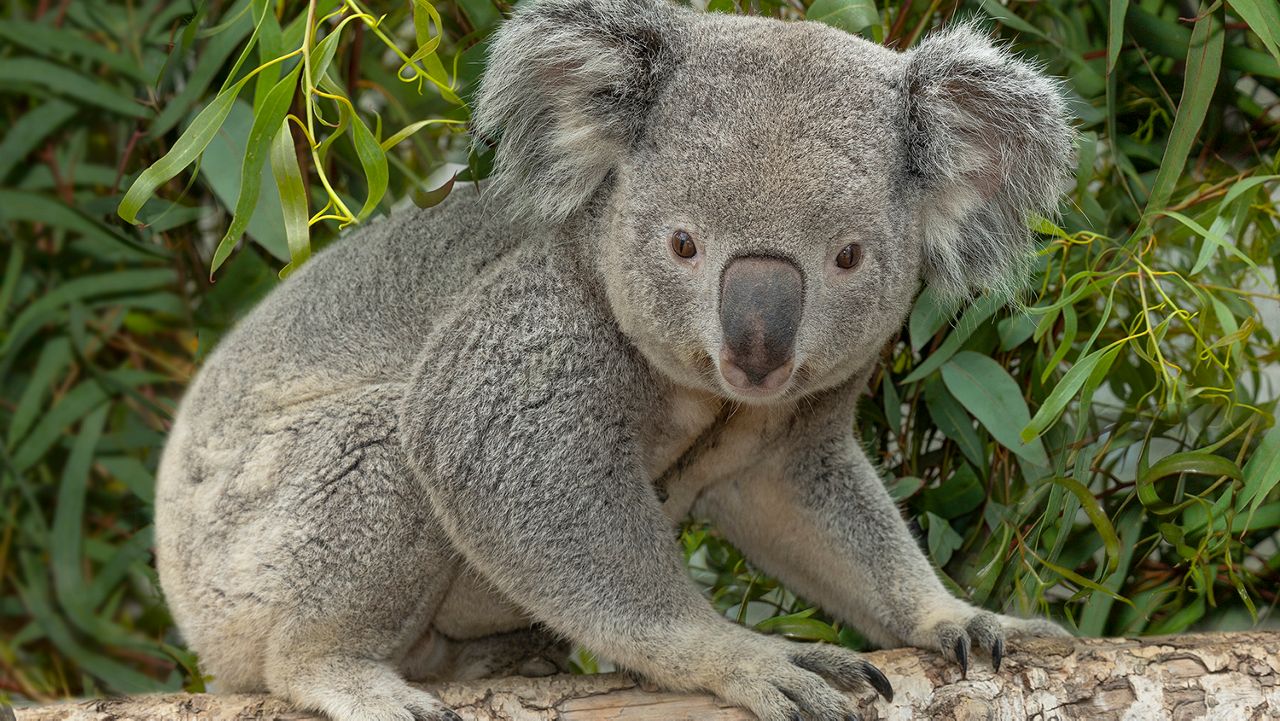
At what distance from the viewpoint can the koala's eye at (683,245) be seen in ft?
6.30

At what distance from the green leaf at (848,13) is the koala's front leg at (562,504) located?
77 centimetres

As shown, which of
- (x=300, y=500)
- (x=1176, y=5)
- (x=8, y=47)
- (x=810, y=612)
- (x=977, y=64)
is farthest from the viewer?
(x=8, y=47)

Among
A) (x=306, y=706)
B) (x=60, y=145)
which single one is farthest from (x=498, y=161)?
(x=60, y=145)

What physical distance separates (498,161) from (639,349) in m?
0.41

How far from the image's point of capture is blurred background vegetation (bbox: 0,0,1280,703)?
2156 mm

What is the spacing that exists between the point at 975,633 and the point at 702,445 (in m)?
0.59

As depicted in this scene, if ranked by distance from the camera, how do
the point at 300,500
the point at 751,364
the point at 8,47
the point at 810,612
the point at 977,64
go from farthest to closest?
1. the point at 8,47
2. the point at 810,612
3. the point at 300,500
4. the point at 977,64
5. the point at 751,364

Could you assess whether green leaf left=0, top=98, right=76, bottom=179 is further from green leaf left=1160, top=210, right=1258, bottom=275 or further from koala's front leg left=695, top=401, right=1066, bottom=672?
green leaf left=1160, top=210, right=1258, bottom=275

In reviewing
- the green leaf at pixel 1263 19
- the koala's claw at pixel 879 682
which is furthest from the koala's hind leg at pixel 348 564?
the green leaf at pixel 1263 19

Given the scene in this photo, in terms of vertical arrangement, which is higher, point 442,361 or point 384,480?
point 442,361

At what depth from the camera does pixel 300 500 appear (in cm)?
212

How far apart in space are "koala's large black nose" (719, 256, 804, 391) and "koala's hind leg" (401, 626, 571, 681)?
90 centimetres

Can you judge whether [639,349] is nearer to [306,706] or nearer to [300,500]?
[300,500]

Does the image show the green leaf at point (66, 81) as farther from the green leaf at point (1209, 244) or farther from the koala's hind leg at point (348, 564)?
the green leaf at point (1209, 244)
